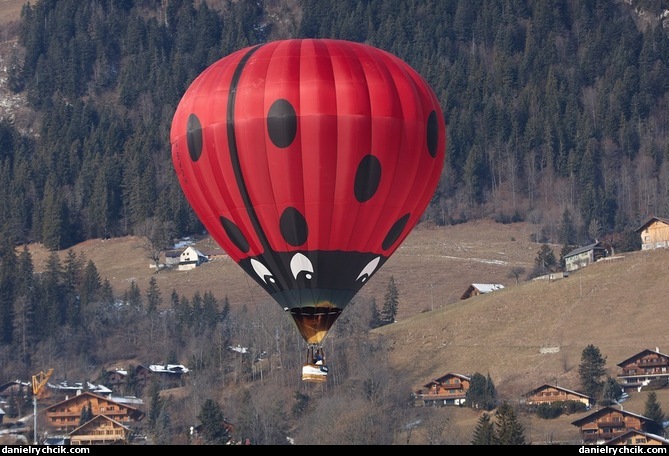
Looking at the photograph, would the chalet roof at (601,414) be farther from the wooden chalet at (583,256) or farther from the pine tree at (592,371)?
the wooden chalet at (583,256)

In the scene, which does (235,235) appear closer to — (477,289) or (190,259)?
(477,289)

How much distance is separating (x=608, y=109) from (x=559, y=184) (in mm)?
18667

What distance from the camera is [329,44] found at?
43.3 metres

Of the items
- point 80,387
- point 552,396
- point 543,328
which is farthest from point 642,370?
point 80,387

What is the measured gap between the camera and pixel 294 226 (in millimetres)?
42156

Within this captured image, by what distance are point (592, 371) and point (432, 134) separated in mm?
47746

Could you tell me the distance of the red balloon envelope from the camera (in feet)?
138

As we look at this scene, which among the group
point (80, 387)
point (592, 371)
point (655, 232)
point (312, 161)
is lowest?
point (592, 371)

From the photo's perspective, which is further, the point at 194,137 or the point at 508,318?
the point at 508,318

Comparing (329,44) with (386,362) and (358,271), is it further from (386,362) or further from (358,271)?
(386,362)

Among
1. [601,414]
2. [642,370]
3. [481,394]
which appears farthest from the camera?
[642,370]

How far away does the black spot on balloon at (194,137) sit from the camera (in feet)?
143

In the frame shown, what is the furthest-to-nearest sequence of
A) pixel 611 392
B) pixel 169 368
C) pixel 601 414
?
pixel 169 368 → pixel 611 392 → pixel 601 414

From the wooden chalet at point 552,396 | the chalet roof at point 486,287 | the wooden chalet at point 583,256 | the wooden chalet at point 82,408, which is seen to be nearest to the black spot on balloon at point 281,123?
the wooden chalet at point 552,396
